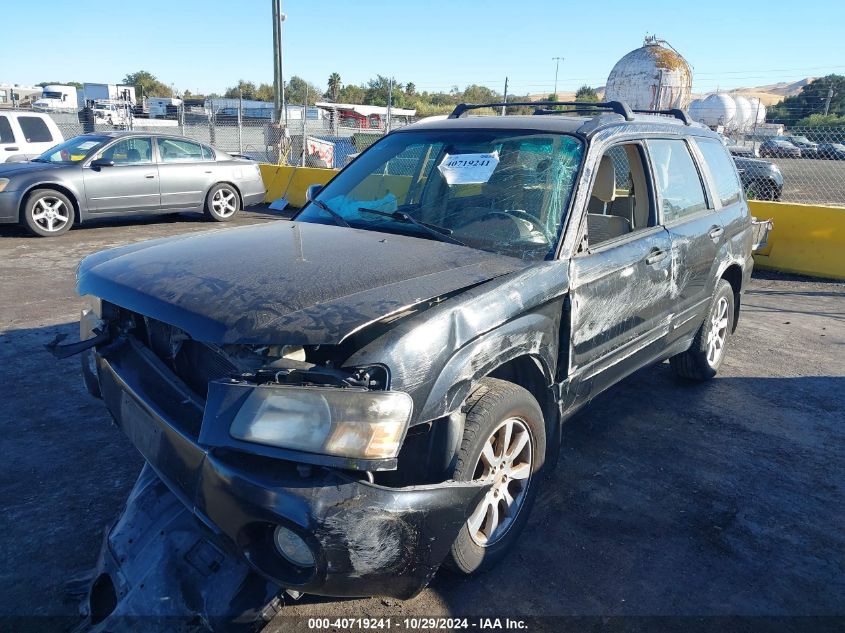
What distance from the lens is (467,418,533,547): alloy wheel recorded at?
106 inches

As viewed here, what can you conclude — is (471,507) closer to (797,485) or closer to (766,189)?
(797,485)

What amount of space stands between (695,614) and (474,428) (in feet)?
3.82

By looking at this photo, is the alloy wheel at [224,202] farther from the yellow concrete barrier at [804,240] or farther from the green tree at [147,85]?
the green tree at [147,85]

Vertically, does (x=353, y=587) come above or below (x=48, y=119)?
below

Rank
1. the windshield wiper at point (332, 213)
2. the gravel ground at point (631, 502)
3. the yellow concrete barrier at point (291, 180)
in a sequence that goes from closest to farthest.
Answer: the gravel ground at point (631, 502) → the windshield wiper at point (332, 213) → the yellow concrete barrier at point (291, 180)

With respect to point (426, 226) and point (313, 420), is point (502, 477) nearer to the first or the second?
point (313, 420)

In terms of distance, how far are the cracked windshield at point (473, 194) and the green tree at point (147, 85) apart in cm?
7764

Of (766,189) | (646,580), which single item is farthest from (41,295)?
(766,189)

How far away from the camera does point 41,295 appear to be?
6828mm

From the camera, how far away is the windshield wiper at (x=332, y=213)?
3.64 m

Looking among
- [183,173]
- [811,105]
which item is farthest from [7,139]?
[811,105]

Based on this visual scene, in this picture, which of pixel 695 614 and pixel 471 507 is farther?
pixel 695 614

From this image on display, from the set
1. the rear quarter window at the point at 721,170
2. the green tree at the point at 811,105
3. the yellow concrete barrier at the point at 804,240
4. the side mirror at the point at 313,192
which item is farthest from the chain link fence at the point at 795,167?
the side mirror at the point at 313,192

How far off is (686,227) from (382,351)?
8.98 ft
